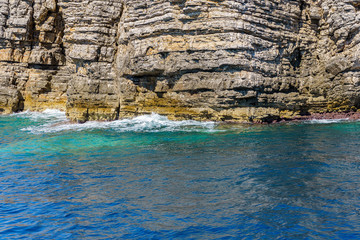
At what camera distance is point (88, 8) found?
2436cm

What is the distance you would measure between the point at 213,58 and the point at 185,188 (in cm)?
1308

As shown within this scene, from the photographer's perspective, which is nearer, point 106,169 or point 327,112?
point 106,169

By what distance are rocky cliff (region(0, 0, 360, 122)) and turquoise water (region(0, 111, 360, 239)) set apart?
225 inches

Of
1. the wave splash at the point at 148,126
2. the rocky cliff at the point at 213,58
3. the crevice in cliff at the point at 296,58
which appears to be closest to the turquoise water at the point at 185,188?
the wave splash at the point at 148,126

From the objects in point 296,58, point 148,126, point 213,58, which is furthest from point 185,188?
point 296,58

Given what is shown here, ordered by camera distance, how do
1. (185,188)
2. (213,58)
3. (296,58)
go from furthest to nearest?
1. (296,58)
2. (213,58)
3. (185,188)

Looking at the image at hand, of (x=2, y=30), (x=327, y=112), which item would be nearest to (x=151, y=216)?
(x=327, y=112)

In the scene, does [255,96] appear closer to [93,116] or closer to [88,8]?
[93,116]

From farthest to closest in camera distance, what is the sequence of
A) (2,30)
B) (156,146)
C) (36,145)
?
(2,30)
(36,145)
(156,146)

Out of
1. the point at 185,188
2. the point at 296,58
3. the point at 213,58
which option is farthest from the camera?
the point at 296,58

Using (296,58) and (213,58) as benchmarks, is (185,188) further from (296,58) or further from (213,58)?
(296,58)

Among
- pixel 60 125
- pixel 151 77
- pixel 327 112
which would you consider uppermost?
pixel 151 77

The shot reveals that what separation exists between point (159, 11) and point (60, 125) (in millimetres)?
10684

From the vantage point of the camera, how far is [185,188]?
819cm
